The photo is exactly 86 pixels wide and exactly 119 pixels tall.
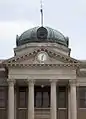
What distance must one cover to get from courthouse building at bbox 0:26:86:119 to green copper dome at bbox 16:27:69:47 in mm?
6692

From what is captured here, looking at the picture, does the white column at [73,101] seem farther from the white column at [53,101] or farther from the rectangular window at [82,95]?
the rectangular window at [82,95]

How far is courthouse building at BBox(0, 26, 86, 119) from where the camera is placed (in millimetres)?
62500

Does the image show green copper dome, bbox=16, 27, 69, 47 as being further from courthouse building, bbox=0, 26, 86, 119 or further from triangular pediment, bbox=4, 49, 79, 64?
triangular pediment, bbox=4, 49, 79, 64

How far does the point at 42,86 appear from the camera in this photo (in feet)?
217

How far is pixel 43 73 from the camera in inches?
2482

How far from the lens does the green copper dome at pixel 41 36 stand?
2859 inches

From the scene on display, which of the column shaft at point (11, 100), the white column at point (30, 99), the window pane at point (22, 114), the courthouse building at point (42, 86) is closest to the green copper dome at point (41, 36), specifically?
the courthouse building at point (42, 86)

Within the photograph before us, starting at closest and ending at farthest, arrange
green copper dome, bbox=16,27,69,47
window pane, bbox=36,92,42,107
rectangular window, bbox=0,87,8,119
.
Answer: rectangular window, bbox=0,87,8,119, window pane, bbox=36,92,42,107, green copper dome, bbox=16,27,69,47

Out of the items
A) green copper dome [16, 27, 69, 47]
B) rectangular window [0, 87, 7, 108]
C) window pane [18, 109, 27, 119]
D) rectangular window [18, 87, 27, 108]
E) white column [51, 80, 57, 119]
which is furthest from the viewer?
green copper dome [16, 27, 69, 47]

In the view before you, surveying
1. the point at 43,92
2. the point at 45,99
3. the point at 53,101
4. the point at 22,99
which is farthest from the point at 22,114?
the point at 53,101

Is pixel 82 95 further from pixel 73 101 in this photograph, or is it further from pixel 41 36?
pixel 41 36

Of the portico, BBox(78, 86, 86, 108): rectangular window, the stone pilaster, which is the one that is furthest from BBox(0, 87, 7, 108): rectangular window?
BBox(78, 86, 86, 108): rectangular window

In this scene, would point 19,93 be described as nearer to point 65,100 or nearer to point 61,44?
point 65,100

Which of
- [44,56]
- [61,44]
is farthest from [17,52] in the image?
[44,56]
